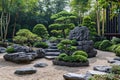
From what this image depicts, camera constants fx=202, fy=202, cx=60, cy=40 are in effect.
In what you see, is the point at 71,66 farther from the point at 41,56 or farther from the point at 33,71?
the point at 41,56

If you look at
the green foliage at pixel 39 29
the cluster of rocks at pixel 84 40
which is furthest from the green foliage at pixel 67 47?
the green foliage at pixel 39 29

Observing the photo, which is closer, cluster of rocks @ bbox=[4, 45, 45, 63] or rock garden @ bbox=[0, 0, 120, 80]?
rock garden @ bbox=[0, 0, 120, 80]

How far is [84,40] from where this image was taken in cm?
1163

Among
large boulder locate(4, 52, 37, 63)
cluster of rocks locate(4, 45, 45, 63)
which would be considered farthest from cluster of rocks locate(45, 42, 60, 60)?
large boulder locate(4, 52, 37, 63)

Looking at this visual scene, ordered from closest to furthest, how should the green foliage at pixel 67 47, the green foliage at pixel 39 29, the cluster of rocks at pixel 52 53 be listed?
the green foliage at pixel 67 47 < the cluster of rocks at pixel 52 53 < the green foliage at pixel 39 29

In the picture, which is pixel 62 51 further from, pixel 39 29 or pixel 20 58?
pixel 39 29

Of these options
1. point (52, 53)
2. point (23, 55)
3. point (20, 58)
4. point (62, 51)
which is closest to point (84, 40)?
point (62, 51)

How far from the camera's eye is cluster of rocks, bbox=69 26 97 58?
11.0 metres

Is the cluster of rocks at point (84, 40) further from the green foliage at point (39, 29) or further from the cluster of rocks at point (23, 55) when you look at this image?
the green foliage at point (39, 29)

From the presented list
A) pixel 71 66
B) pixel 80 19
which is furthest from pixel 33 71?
pixel 80 19

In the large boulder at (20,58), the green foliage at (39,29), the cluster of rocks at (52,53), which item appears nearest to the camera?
the large boulder at (20,58)

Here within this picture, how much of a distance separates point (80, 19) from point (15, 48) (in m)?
11.9

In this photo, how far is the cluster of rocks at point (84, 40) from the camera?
11.0 m

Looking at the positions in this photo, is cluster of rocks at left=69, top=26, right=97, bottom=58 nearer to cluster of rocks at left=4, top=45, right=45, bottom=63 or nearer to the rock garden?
the rock garden
